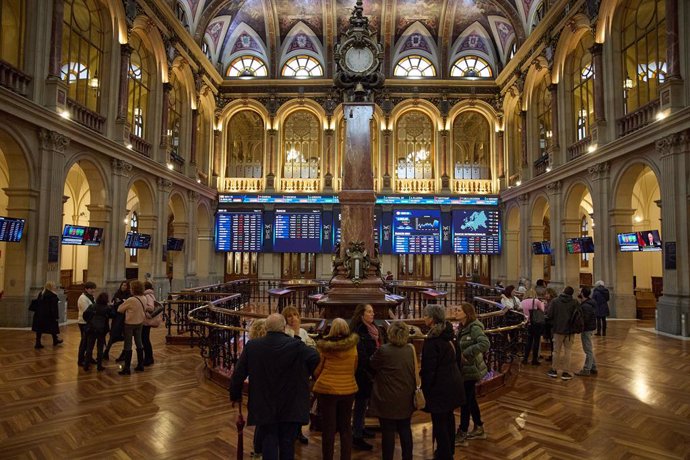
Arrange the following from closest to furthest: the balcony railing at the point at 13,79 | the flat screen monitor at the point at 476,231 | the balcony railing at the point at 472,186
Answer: the balcony railing at the point at 13,79 < the flat screen monitor at the point at 476,231 < the balcony railing at the point at 472,186

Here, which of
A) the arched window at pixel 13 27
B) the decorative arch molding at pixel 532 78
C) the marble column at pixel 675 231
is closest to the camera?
the marble column at pixel 675 231

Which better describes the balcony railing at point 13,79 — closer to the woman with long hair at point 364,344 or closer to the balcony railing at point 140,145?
the balcony railing at point 140,145

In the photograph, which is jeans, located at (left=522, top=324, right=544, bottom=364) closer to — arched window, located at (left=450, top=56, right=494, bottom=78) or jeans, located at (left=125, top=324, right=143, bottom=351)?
jeans, located at (left=125, top=324, right=143, bottom=351)

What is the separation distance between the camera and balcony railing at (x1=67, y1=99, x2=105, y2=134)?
11.6 m

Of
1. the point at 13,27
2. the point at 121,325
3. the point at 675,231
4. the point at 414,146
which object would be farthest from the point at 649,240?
the point at 13,27

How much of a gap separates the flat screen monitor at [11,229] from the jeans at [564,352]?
1117cm

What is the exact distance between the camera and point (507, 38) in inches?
842

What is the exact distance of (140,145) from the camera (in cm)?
1531

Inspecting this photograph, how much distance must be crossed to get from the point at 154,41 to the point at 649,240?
17.3m

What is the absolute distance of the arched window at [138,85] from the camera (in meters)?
15.1

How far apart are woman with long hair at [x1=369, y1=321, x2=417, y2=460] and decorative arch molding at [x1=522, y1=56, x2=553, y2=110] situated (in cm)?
1723

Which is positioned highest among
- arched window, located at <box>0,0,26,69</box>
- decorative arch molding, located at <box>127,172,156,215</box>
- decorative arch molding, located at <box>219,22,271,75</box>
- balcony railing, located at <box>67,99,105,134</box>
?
decorative arch molding, located at <box>219,22,271,75</box>

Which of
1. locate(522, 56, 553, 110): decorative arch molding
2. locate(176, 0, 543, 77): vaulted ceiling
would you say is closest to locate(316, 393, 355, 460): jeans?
locate(522, 56, 553, 110): decorative arch molding

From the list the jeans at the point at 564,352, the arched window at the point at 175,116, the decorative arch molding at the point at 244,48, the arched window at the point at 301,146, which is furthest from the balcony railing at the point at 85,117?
the jeans at the point at 564,352
